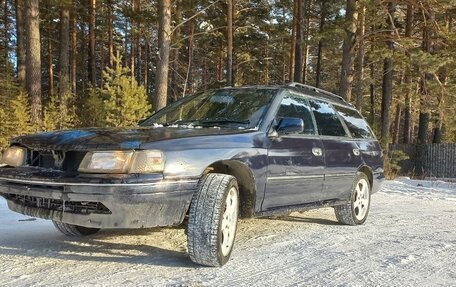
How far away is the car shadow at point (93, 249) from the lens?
4.07m

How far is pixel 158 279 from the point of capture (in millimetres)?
3502

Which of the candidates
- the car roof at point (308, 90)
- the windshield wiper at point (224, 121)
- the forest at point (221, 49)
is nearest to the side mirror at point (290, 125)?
the windshield wiper at point (224, 121)

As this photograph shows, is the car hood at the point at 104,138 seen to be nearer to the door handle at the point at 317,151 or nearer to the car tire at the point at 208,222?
the car tire at the point at 208,222

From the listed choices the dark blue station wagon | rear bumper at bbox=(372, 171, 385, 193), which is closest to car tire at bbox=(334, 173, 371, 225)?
rear bumper at bbox=(372, 171, 385, 193)

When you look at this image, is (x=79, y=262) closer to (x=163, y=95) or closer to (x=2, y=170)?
(x=2, y=170)

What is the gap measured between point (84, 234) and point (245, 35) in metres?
24.5

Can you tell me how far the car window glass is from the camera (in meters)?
4.95

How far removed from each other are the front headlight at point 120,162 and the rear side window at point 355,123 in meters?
3.41

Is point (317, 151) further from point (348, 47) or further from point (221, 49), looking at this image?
point (221, 49)

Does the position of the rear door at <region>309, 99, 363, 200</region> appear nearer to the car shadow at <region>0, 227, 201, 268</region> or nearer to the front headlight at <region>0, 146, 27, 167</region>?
the car shadow at <region>0, 227, 201, 268</region>

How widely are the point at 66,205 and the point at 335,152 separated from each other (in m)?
3.27

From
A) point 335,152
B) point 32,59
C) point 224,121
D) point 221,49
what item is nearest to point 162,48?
point 32,59

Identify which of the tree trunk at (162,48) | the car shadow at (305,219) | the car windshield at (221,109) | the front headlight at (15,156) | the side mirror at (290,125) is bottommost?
the car shadow at (305,219)

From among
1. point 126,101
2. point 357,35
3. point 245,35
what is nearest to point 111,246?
point 126,101
